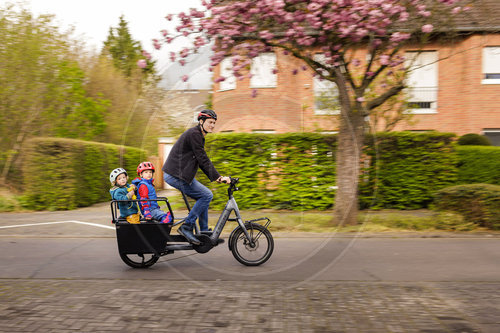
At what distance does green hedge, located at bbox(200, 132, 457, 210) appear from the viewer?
447 inches

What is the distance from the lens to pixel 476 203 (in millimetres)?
8391

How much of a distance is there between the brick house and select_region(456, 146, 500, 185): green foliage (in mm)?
1879

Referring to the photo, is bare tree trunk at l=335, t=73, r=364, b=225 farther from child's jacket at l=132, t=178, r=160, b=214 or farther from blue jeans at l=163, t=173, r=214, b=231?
child's jacket at l=132, t=178, r=160, b=214

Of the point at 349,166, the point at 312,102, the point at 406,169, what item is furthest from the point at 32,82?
the point at 406,169

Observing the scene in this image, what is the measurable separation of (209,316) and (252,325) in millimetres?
460

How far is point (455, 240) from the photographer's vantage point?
24.8 feet

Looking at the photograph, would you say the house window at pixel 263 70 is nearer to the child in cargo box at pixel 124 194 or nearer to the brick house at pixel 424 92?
the brick house at pixel 424 92

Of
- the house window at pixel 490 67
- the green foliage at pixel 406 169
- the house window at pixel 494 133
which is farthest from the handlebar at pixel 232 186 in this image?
the house window at pixel 490 67

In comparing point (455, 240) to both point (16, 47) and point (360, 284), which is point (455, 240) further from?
point (16, 47)

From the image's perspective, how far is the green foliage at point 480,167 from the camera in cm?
1163

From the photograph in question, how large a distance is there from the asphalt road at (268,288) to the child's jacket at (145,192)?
2.88 ft

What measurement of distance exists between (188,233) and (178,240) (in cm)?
17

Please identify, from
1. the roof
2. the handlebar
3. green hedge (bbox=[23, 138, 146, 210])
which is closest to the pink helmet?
the handlebar

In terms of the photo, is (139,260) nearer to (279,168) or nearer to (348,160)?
(348,160)
